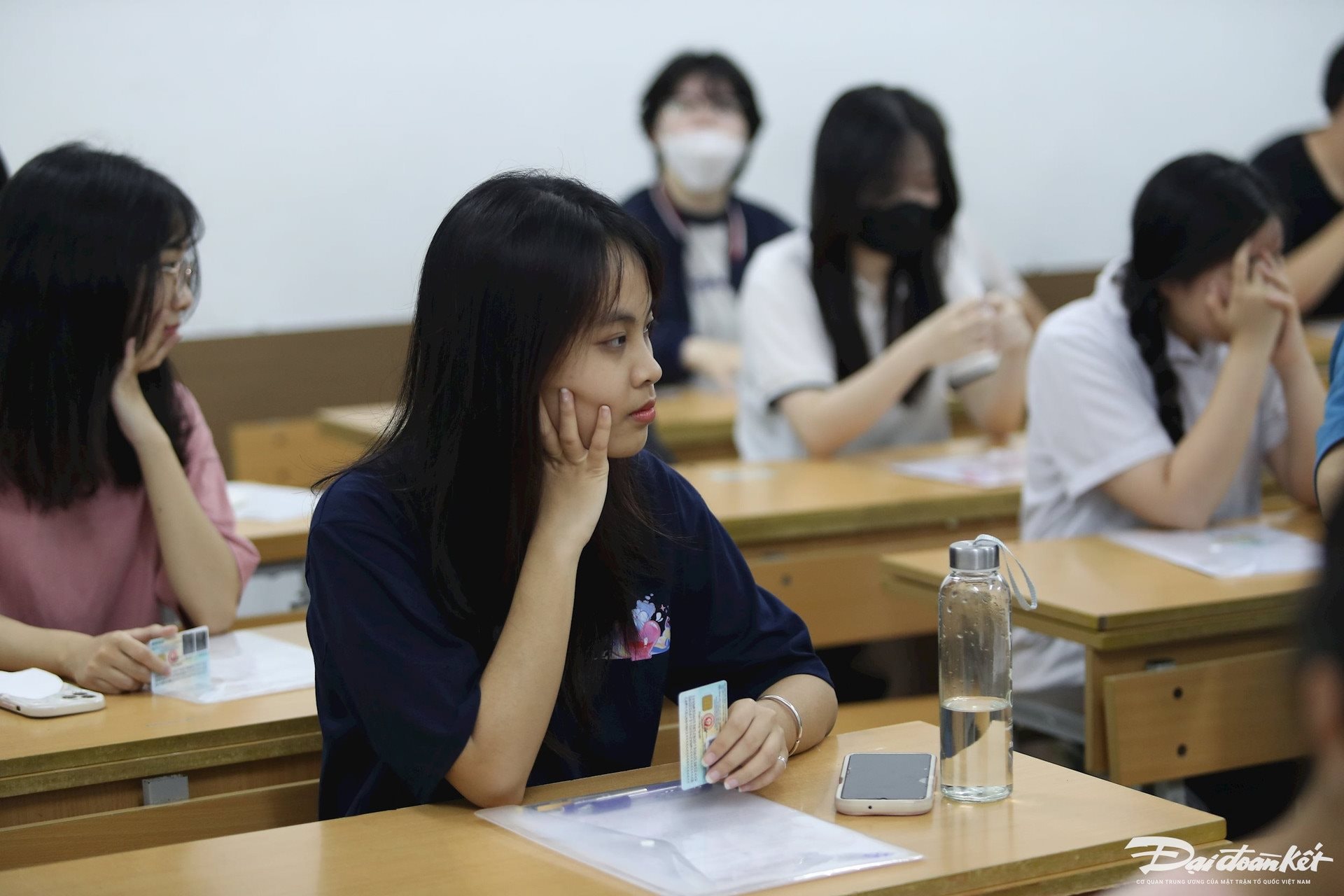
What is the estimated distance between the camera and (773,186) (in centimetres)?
503

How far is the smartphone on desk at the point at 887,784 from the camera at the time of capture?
1212 mm

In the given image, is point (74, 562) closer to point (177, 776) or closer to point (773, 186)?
point (177, 776)

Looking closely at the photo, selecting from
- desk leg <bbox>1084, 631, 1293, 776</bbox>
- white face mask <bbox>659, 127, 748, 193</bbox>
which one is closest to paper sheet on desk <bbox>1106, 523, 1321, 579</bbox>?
desk leg <bbox>1084, 631, 1293, 776</bbox>

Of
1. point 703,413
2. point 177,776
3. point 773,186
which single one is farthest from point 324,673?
point 773,186

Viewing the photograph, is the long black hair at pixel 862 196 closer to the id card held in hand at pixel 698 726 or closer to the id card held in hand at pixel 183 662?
the id card held in hand at pixel 183 662

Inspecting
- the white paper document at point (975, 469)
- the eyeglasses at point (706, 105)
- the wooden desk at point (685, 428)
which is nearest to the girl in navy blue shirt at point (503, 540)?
the white paper document at point (975, 469)

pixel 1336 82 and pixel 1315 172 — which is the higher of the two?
pixel 1336 82

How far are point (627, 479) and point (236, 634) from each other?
763 millimetres

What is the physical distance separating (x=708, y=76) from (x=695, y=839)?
3.33 m

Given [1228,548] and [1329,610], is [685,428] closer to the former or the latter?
[1228,548]

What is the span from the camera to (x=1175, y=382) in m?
2.37

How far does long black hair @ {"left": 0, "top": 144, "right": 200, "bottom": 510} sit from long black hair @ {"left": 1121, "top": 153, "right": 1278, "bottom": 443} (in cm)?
140

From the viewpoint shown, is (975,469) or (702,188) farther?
(702,188)

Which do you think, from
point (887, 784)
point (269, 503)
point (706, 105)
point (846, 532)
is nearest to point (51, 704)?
point (887, 784)
